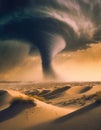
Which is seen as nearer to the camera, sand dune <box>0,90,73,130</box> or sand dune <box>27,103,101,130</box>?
sand dune <box>27,103,101,130</box>

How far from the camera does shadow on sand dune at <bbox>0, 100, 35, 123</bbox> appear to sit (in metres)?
20.5

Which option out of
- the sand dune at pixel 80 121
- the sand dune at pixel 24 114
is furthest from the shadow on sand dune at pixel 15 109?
the sand dune at pixel 80 121

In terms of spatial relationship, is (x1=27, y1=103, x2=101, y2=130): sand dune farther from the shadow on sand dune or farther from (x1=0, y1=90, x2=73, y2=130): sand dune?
the shadow on sand dune

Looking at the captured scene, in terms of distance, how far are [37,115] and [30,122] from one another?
1491 millimetres

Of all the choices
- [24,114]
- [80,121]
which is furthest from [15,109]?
[80,121]

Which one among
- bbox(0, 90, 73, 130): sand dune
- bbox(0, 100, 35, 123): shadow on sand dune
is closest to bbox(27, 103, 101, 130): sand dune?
bbox(0, 90, 73, 130): sand dune

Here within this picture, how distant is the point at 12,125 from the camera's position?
60.5 feet

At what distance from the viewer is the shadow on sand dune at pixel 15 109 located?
20450mm

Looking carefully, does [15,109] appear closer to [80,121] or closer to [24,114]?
[24,114]

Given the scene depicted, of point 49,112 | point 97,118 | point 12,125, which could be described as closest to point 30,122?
point 12,125

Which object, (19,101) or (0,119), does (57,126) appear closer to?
(0,119)

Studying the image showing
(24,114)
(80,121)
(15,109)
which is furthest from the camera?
(15,109)

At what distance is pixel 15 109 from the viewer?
70.6 ft

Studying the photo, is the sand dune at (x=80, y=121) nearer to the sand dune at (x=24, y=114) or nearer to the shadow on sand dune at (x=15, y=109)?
the sand dune at (x=24, y=114)
